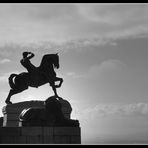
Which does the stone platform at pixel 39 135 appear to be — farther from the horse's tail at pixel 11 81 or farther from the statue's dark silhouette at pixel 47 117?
Result: the horse's tail at pixel 11 81

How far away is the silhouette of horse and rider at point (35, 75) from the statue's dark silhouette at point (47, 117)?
296 centimetres

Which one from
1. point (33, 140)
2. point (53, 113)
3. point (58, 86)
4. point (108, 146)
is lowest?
point (108, 146)

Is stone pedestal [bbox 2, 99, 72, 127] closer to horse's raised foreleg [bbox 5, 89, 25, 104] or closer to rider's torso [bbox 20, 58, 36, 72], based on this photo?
horse's raised foreleg [bbox 5, 89, 25, 104]

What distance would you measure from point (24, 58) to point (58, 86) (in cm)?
190

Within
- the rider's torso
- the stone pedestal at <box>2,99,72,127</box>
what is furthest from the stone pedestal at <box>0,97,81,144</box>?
the rider's torso

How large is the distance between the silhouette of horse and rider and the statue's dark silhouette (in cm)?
296

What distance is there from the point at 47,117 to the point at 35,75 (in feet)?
11.6

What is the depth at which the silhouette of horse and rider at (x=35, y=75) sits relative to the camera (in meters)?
18.1

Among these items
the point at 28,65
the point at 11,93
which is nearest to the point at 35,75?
the point at 28,65
